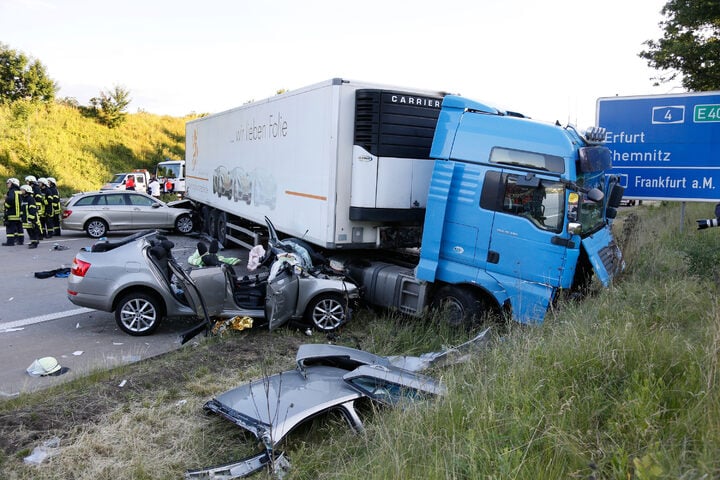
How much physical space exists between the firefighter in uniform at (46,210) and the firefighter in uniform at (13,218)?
2.95 ft

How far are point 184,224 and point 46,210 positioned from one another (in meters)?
3.76

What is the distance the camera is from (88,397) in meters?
4.61

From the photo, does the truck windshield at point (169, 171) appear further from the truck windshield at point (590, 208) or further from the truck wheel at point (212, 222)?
the truck windshield at point (590, 208)

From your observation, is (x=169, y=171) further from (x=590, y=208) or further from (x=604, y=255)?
(x=604, y=255)

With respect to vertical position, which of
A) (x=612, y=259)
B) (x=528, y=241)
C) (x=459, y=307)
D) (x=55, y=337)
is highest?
(x=528, y=241)

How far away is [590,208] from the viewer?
20.1 feet

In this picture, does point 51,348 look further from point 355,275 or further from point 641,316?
point 641,316

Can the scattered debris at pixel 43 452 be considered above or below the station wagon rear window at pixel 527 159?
below

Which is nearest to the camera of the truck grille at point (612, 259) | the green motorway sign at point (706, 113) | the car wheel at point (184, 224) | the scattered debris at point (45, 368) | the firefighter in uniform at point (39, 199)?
the scattered debris at point (45, 368)

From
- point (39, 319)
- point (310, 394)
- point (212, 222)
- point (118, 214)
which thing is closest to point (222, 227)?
point (212, 222)

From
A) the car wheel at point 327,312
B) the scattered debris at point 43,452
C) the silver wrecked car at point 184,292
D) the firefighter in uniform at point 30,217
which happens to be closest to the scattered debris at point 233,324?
the silver wrecked car at point 184,292

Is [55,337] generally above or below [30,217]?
below

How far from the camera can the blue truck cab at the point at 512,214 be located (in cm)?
577

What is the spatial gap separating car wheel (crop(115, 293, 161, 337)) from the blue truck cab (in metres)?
3.50
